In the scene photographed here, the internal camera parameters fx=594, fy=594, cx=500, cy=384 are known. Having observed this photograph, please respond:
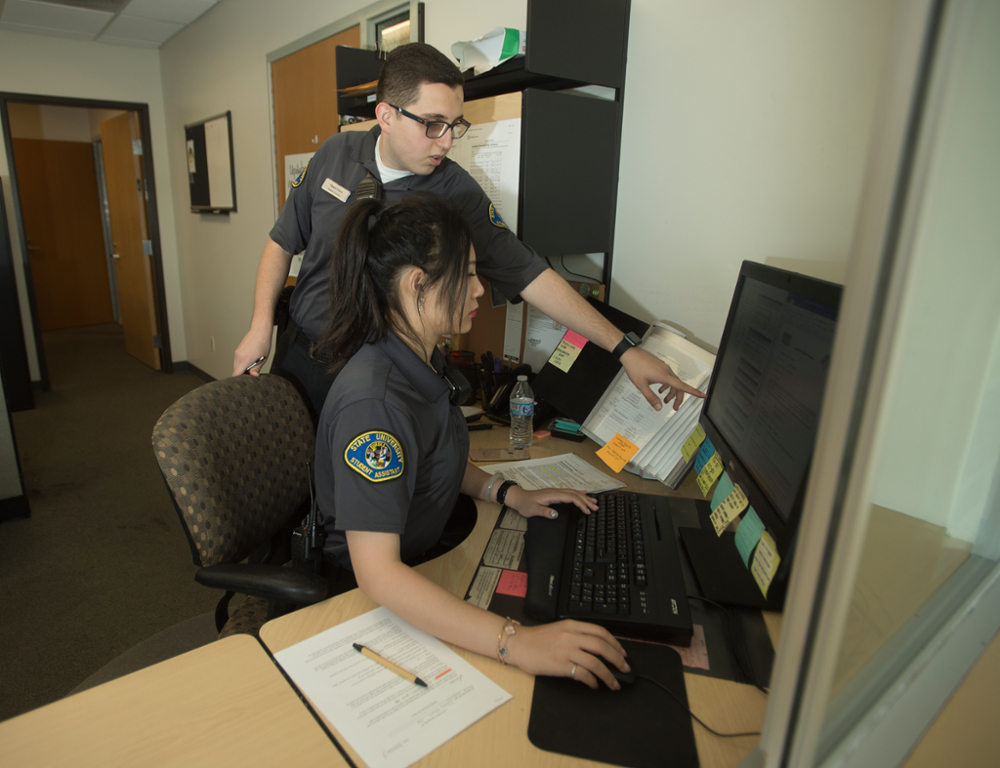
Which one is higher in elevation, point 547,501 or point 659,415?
point 659,415

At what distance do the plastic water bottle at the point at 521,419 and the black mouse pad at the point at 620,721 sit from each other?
0.86 metres

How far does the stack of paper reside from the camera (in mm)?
1390

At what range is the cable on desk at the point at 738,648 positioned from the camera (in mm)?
803

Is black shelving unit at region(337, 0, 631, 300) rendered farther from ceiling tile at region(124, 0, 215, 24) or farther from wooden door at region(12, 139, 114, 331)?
wooden door at region(12, 139, 114, 331)

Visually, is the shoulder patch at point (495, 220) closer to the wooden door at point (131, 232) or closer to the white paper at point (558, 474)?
the white paper at point (558, 474)

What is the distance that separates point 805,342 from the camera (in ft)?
2.63

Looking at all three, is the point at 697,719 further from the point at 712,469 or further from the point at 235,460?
the point at 235,460

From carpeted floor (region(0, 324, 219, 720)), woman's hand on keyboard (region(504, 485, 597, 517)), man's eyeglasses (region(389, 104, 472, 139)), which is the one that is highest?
man's eyeglasses (region(389, 104, 472, 139))

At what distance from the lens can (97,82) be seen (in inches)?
175

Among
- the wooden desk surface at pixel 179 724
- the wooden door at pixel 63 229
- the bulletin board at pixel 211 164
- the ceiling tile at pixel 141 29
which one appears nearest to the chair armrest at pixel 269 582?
the wooden desk surface at pixel 179 724

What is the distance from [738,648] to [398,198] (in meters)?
1.31

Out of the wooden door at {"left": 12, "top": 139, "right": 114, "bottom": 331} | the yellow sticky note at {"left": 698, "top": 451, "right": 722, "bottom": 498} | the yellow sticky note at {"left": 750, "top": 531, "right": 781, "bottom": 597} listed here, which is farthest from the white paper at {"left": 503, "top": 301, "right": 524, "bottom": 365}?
the wooden door at {"left": 12, "top": 139, "right": 114, "bottom": 331}

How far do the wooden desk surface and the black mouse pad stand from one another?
0.25 metres

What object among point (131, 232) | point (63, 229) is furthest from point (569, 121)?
point (63, 229)
